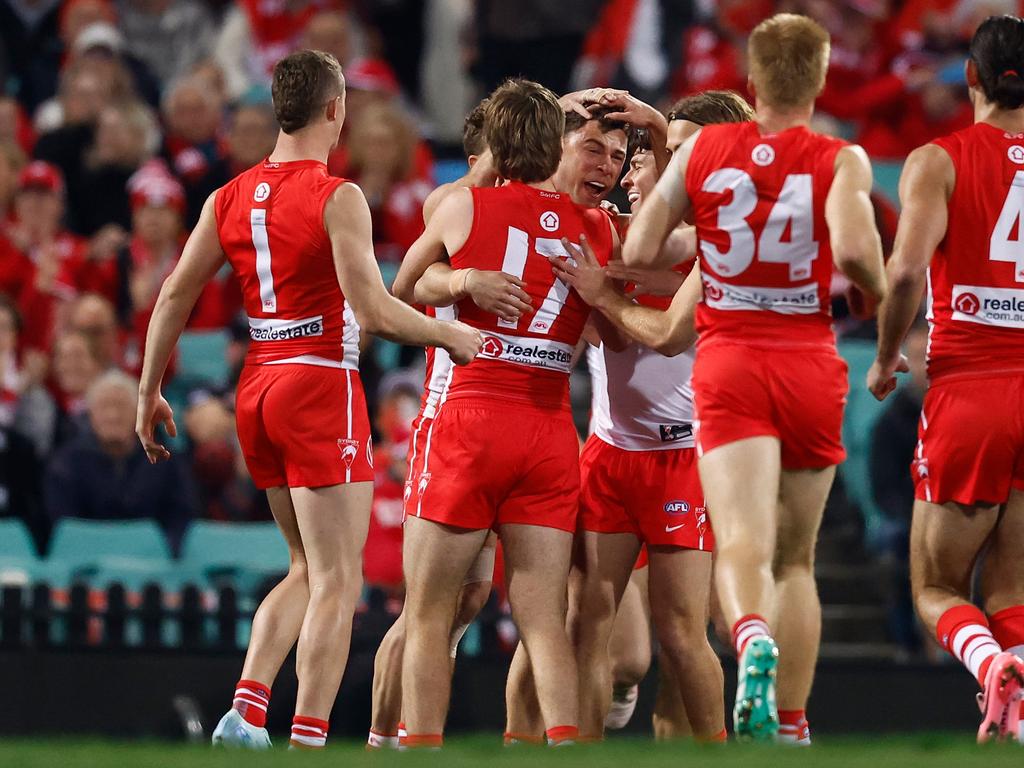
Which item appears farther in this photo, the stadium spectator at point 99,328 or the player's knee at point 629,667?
the stadium spectator at point 99,328

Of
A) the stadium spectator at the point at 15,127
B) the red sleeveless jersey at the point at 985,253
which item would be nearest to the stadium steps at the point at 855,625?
the red sleeveless jersey at the point at 985,253

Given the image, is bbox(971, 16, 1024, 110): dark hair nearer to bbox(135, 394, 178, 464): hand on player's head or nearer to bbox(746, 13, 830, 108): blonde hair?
bbox(746, 13, 830, 108): blonde hair

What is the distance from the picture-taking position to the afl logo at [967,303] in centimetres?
720

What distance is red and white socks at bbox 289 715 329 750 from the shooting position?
24.2 feet

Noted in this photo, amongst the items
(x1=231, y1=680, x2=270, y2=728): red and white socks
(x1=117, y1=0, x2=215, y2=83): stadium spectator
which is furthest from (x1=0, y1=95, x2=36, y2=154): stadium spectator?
(x1=231, y1=680, x2=270, y2=728): red and white socks

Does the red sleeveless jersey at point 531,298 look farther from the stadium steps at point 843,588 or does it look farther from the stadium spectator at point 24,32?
the stadium spectator at point 24,32

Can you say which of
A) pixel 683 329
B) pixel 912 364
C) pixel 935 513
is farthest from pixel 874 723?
pixel 683 329

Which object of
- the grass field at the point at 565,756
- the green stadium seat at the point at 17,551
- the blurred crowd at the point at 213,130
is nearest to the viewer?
the grass field at the point at 565,756

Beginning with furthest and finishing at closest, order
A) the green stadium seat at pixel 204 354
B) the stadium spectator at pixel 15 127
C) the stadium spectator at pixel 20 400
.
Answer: the stadium spectator at pixel 15 127, the green stadium seat at pixel 204 354, the stadium spectator at pixel 20 400

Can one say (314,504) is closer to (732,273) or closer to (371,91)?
(732,273)

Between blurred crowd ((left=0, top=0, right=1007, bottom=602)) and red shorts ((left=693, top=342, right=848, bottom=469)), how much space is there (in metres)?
5.39

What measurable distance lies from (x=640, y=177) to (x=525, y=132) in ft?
2.81

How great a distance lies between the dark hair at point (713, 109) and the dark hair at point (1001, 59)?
965 mm

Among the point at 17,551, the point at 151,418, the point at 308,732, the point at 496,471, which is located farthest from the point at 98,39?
the point at 496,471
